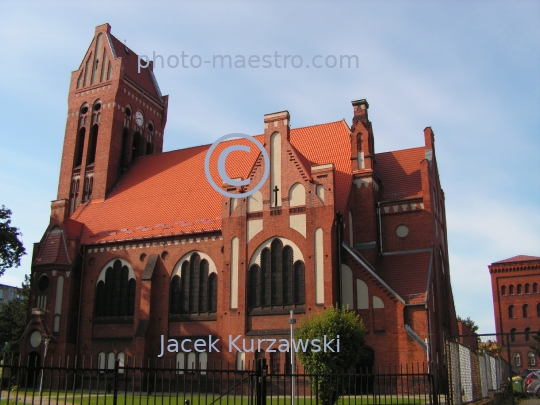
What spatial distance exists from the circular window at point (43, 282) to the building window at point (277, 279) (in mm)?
14408

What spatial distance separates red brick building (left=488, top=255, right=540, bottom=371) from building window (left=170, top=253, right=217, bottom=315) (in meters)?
52.2

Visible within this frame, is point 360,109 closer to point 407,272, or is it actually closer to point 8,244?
point 407,272

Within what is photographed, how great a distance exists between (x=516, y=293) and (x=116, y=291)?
183ft

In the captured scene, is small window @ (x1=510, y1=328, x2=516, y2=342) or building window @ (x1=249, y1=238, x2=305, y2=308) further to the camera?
building window @ (x1=249, y1=238, x2=305, y2=308)

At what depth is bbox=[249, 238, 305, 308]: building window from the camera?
3003 centimetres

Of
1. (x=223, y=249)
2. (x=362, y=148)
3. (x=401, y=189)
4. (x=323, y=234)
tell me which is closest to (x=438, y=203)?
(x=401, y=189)

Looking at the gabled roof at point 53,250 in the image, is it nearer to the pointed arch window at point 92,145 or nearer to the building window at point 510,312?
the pointed arch window at point 92,145

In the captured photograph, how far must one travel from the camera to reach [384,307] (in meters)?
28.6

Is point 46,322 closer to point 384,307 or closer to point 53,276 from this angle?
point 53,276

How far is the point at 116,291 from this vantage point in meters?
36.3

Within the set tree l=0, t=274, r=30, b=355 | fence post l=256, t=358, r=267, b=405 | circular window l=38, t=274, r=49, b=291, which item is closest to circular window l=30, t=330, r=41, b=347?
circular window l=38, t=274, r=49, b=291

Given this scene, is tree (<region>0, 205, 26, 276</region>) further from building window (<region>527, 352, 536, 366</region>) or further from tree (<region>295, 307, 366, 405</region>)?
building window (<region>527, 352, 536, 366</region>)

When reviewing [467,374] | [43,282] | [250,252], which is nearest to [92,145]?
[43,282]

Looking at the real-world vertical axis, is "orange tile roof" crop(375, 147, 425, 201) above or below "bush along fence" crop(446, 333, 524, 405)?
above
